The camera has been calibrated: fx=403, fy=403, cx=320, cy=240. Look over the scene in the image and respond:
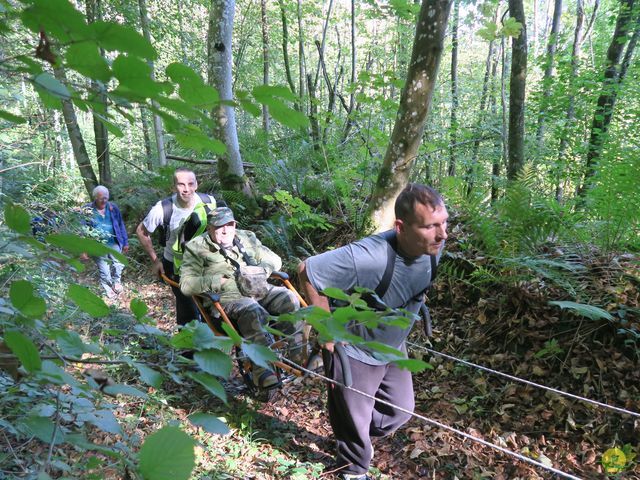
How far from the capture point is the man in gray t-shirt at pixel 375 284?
2492mm

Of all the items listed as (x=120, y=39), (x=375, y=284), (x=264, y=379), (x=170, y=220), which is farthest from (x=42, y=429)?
(x=170, y=220)

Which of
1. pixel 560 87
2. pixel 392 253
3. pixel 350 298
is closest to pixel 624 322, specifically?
pixel 392 253

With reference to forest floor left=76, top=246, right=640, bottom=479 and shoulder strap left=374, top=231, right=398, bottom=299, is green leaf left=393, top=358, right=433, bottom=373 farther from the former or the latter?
forest floor left=76, top=246, right=640, bottom=479

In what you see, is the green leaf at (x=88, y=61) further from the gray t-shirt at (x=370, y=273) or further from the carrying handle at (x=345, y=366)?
the carrying handle at (x=345, y=366)

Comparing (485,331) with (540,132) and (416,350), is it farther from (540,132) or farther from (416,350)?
(540,132)

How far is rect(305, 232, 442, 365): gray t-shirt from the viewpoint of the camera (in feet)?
8.31

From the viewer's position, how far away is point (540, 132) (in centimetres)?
1030

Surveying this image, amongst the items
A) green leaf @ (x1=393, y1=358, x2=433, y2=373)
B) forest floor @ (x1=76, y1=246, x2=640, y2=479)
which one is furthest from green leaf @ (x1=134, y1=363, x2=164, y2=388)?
forest floor @ (x1=76, y1=246, x2=640, y2=479)

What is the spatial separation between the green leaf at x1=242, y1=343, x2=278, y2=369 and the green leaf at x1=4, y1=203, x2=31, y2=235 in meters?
0.56

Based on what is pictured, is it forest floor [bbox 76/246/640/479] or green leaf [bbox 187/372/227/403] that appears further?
forest floor [bbox 76/246/640/479]

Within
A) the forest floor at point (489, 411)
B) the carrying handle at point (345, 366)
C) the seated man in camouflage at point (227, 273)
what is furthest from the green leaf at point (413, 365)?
the seated man in camouflage at point (227, 273)

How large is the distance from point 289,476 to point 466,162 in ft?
29.7

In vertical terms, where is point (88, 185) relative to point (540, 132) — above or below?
below

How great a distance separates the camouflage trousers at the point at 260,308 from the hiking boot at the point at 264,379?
362 millimetres
